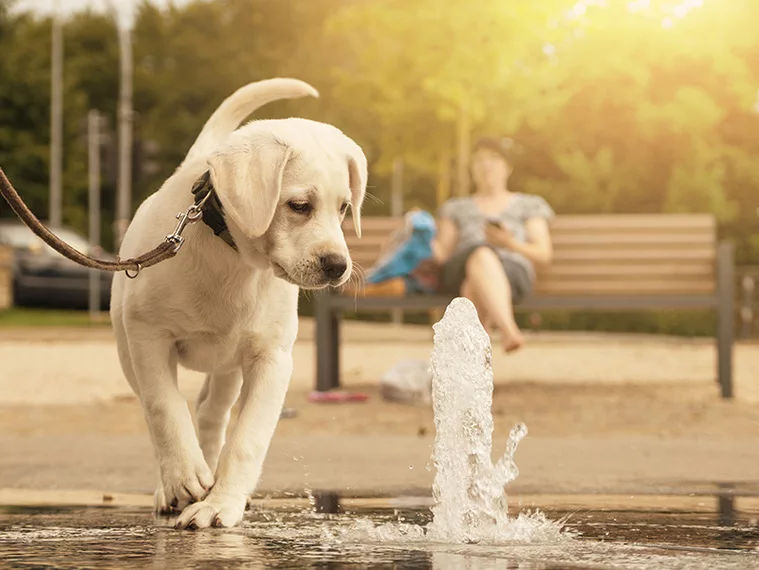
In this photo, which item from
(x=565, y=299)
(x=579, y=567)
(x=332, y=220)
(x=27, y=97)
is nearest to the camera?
(x=579, y=567)

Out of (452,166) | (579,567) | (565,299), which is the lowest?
(579,567)

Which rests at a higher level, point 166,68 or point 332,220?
point 166,68

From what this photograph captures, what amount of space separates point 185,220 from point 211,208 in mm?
95

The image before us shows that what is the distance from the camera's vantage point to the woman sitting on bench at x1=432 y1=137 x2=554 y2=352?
1068cm

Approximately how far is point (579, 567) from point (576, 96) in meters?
33.0

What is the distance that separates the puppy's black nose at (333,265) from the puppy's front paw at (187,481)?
821 millimetres

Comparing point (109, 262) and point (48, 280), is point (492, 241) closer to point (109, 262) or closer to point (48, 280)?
point (109, 262)

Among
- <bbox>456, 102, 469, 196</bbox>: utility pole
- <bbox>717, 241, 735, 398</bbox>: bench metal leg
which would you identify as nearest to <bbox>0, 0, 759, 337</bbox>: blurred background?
<bbox>456, 102, 469, 196</bbox>: utility pole

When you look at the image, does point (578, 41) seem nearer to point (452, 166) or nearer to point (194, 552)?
point (452, 166)

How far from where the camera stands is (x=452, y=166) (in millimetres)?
29641

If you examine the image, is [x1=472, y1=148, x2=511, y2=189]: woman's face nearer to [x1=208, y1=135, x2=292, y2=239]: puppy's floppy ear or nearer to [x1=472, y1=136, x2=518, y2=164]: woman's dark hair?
[x1=472, y1=136, x2=518, y2=164]: woman's dark hair

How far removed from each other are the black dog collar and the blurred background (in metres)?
10.7

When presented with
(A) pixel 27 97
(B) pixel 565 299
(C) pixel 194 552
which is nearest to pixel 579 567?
(C) pixel 194 552

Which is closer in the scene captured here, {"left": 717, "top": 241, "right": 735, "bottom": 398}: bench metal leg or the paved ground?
the paved ground
